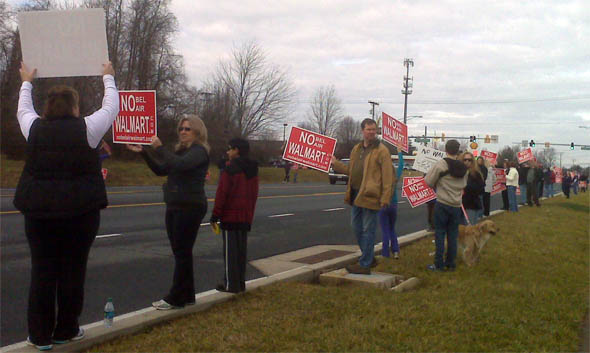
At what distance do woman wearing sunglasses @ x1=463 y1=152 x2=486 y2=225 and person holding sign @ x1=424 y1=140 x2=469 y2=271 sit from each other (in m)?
2.07

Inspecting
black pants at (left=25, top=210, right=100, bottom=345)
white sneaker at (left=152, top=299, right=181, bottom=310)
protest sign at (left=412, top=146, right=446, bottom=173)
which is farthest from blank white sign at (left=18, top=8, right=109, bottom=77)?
protest sign at (left=412, top=146, right=446, bottom=173)

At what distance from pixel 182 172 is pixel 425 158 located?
22.1 feet

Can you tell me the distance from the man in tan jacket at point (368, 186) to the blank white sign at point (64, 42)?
12.0ft

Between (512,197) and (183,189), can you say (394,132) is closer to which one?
(183,189)

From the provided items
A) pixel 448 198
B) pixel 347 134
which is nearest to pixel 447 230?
pixel 448 198

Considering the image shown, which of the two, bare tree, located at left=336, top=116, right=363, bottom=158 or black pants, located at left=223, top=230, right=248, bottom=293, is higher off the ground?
bare tree, located at left=336, top=116, right=363, bottom=158

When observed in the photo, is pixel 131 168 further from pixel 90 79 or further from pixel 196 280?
pixel 196 280

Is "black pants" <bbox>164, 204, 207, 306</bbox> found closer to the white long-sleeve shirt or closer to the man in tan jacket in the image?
the white long-sleeve shirt

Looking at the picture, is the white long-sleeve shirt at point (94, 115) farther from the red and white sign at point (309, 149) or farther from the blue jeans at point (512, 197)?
the blue jeans at point (512, 197)

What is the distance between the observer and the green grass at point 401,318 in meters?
4.61

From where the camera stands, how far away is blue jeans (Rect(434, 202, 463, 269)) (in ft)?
26.0

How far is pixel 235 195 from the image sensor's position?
5883 millimetres

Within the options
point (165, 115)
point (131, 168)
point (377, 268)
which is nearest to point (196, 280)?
point (377, 268)

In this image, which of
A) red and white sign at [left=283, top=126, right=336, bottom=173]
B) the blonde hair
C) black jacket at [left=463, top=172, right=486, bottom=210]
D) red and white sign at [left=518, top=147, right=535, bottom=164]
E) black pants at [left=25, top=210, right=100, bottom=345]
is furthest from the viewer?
red and white sign at [left=518, top=147, right=535, bottom=164]
